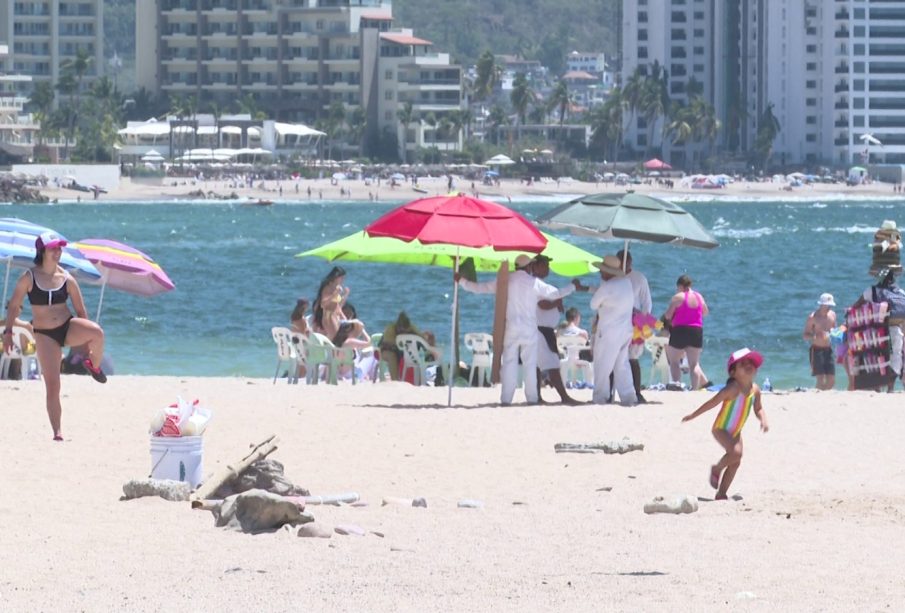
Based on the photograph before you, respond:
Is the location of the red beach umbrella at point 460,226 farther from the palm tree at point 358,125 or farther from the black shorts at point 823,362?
the palm tree at point 358,125

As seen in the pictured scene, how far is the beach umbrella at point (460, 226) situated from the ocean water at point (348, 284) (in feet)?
32.7

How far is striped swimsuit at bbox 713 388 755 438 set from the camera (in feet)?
38.5

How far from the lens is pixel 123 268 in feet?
63.7

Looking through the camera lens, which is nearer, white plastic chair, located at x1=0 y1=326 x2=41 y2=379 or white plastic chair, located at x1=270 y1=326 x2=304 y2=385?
white plastic chair, located at x1=0 y1=326 x2=41 y2=379

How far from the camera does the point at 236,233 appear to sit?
300ft

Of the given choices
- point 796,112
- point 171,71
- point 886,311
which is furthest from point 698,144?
point 886,311

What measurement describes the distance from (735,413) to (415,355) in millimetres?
7645

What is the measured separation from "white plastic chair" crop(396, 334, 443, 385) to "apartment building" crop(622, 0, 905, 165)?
152174 mm

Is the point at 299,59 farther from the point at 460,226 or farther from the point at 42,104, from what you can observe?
the point at 460,226

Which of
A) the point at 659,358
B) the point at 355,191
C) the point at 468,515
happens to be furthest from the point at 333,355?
the point at 355,191

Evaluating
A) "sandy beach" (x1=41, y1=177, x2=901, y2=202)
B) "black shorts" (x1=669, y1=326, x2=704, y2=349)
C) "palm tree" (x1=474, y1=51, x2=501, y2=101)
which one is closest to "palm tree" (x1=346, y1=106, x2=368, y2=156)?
"sandy beach" (x1=41, y1=177, x2=901, y2=202)

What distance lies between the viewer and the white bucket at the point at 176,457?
37.7 feet

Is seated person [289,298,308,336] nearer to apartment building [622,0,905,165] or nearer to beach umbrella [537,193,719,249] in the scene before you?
beach umbrella [537,193,719,249]

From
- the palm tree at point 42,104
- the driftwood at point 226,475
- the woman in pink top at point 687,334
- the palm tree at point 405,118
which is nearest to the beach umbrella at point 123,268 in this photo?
the woman in pink top at point 687,334
